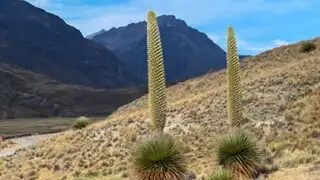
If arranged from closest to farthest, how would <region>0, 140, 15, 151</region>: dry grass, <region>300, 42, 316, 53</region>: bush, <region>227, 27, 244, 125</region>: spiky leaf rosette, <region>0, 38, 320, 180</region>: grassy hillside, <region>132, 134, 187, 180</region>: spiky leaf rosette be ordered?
<region>227, 27, 244, 125</region>: spiky leaf rosette → <region>132, 134, 187, 180</region>: spiky leaf rosette → <region>0, 38, 320, 180</region>: grassy hillside → <region>0, 140, 15, 151</region>: dry grass → <region>300, 42, 316, 53</region>: bush

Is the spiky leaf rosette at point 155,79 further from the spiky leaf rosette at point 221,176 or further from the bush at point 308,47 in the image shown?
the bush at point 308,47

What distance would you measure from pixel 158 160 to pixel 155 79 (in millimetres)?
3040

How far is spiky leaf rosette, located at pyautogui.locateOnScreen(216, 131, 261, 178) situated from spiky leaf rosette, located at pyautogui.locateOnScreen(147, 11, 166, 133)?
3.76m

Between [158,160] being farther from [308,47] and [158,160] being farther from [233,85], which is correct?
[308,47]

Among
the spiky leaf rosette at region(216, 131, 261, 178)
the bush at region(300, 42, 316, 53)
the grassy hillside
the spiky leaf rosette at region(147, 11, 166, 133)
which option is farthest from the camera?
the bush at region(300, 42, 316, 53)

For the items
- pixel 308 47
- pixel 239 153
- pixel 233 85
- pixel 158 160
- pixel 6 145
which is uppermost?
pixel 308 47

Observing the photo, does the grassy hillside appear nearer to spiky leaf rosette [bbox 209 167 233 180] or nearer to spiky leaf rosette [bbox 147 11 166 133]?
spiky leaf rosette [bbox 209 167 233 180]

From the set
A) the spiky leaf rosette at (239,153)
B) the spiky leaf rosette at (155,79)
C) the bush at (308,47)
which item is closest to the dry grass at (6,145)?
the bush at (308,47)

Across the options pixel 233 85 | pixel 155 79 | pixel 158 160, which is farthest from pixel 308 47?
pixel 155 79

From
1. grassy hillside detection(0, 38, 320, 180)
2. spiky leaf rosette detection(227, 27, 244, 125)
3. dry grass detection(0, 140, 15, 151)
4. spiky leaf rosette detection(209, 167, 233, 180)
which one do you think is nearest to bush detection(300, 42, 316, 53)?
grassy hillside detection(0, 38, 320, 180)

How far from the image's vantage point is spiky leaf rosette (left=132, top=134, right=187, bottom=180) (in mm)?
17016

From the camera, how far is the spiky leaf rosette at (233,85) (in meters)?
16.7

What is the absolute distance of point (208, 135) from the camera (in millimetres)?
32500

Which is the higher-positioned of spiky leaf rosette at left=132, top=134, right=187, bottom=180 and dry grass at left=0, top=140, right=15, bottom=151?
dry grass at left=0, top=140, right=15, bottom=151
